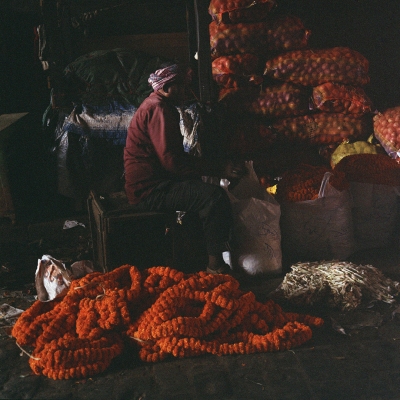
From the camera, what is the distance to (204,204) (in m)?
4.06

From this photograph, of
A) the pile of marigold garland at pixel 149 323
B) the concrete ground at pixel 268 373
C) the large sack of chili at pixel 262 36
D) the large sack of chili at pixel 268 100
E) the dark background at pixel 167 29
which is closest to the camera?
the concrete ground at pixel 268 373

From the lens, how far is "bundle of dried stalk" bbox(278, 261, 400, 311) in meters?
3.83

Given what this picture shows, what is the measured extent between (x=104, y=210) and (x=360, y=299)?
6.77 ft

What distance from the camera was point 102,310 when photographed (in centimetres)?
334

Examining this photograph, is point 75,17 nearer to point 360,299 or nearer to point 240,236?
point 240,236

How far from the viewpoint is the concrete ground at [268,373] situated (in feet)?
9.53

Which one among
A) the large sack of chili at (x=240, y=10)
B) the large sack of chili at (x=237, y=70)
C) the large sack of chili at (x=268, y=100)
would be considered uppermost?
the large sack of chili at (x=240, y=10)

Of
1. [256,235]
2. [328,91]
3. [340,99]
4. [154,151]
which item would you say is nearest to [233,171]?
[256,235]

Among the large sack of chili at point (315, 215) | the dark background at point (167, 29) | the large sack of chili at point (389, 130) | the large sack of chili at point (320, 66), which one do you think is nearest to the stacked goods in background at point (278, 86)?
the large sack of chili at point (320, 66)

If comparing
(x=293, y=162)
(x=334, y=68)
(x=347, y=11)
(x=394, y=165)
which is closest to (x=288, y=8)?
(x=347, y=11)

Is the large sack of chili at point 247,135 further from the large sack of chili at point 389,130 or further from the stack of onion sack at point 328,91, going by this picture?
the large sack of chili at point 389,130

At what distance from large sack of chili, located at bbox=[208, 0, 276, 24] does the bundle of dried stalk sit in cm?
285

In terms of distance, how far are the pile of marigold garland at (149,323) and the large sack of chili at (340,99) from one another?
108 inches

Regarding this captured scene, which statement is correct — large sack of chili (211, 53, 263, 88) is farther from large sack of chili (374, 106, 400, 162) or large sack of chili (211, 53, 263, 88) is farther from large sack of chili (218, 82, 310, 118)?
large sack of chili (374, 106, 400, 162)
